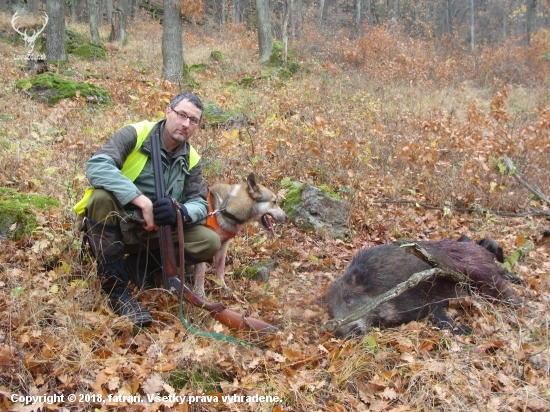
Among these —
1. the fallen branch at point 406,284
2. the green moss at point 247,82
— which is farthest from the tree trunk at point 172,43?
the fallen branch at point 406,284

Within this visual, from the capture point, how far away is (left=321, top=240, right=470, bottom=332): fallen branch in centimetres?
373

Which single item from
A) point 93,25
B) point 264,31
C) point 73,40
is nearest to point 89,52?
point 73,40

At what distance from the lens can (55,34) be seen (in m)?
13.0

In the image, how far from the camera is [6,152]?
604cm

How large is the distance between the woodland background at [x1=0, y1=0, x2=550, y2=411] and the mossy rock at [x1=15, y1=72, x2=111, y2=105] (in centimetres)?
31

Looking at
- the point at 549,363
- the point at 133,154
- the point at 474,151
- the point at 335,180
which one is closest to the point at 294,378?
the point at 549,363

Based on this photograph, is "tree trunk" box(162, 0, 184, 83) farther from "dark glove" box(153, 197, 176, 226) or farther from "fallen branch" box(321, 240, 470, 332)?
"fallen branch" box(321, 240, 470, 332)

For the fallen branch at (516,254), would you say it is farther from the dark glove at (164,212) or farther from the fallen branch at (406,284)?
the dark glove at (164,212)

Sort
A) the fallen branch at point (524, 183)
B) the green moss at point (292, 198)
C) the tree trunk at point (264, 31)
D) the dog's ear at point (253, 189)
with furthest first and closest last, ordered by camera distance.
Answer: the tree trunk at point (264, 31)
the fallen branch at point (524, 183)
the green moss at point (292, 198)
the dog's ear at point (253, 189)

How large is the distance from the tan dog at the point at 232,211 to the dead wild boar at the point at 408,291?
121cm

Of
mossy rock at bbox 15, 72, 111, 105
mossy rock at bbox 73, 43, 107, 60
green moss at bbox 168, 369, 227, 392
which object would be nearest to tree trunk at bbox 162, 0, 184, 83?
mossy rock at bbox 15, 72, 111, 105

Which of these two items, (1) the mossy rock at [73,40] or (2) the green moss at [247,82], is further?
(1) the mossy rock at [73,40]

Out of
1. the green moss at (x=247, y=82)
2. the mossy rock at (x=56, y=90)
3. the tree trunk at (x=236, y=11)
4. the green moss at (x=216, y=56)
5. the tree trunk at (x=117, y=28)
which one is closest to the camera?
the mossy rock at (x=56, y=90)

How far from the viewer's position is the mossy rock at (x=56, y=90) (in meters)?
9.51
